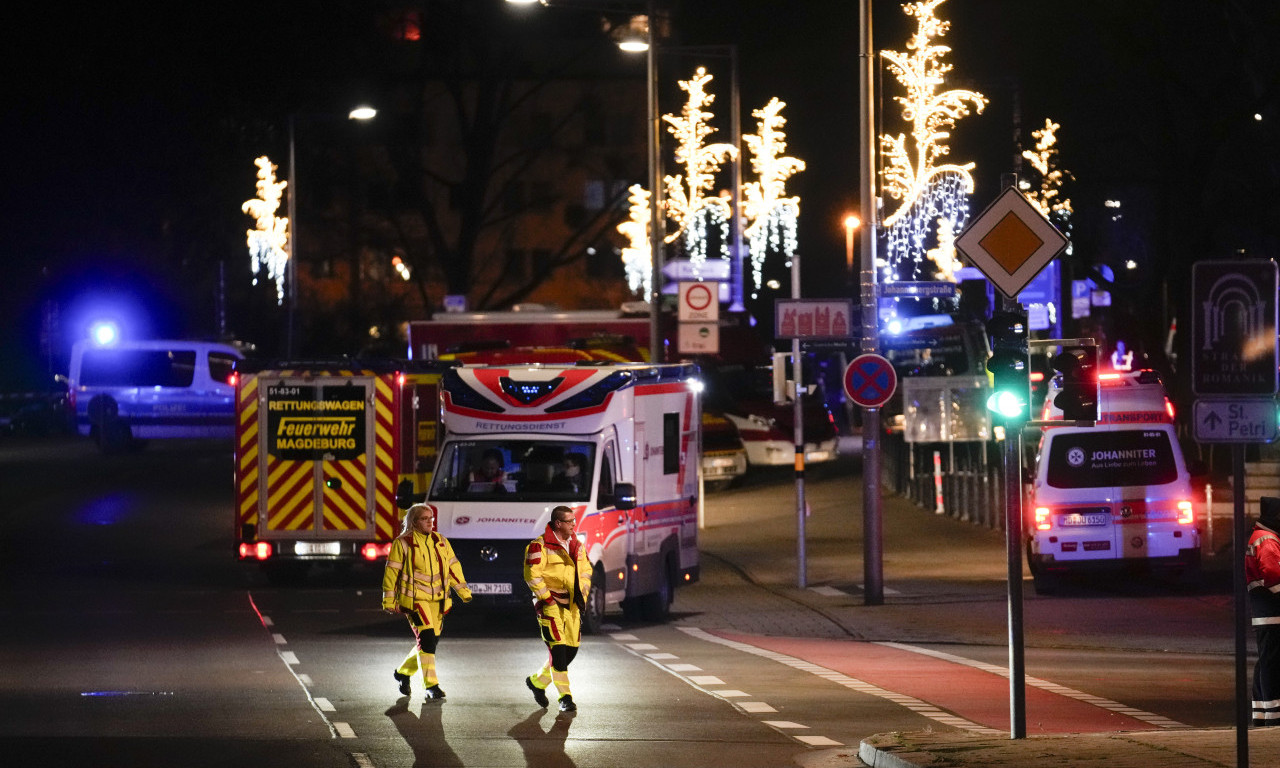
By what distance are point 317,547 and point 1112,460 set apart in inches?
363

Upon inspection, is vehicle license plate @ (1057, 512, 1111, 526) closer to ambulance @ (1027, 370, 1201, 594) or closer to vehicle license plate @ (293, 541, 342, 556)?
ambulance @ (1027, 370, 1201, 594)

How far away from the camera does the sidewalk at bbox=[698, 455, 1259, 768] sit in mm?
11008

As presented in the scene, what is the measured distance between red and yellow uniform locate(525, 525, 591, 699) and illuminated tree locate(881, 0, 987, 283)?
23663 mm

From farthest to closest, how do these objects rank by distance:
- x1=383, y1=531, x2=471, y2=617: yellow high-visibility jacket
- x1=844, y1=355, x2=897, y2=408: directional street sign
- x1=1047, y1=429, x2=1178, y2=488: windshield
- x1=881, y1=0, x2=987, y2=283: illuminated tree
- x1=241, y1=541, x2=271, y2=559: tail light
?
x1=881, y1=0, x2=987, y2=283: illuminated tree, x1=241, y1=541, x2=271, y2=559: tail light, x1=1047, y1=429, x2=1178, y2=488: windshield, x1=844, y1=355, x2=897, y2=408: directional street sign, x1=383, y1=531, x2=471, y2=617: yellow high-visibility jacket

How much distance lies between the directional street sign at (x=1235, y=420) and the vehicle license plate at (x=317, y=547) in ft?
51.0

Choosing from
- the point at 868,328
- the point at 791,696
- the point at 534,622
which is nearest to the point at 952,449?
the point at 868,328

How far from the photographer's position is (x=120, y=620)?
800 inches

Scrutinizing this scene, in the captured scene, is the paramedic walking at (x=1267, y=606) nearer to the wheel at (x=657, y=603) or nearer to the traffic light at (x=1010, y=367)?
the traffic light at (x=1010, y=367)

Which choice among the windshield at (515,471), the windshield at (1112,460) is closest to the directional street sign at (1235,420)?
the windshield at (515,471)

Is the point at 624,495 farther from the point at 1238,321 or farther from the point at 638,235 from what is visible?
the point at 638,235

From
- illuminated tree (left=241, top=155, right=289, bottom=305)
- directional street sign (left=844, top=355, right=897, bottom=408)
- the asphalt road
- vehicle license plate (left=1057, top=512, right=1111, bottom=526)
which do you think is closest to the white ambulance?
the asphalt road

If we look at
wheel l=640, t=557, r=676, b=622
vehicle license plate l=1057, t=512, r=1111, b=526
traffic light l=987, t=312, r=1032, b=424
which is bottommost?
wheel l=640, t=557, r=676, b=622

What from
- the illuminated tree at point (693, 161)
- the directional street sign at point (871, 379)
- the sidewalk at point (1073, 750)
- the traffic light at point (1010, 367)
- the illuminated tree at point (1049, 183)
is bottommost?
the sidewalk at point (1073, 750)

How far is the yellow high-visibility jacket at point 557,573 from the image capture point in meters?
14.1
